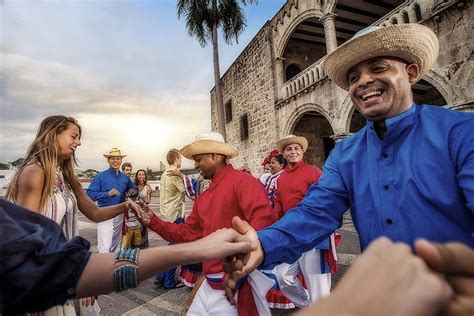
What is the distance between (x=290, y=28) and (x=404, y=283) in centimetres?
1168

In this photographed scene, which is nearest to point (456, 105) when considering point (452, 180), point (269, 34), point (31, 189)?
point (452, 180)

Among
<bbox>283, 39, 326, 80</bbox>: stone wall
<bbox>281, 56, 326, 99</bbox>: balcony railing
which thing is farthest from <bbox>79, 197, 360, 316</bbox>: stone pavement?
<bbox>283, 39, 326, 80</bbox>: stone wall

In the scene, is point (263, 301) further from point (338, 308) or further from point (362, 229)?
point (338, 308)

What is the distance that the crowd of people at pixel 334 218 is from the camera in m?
0.47

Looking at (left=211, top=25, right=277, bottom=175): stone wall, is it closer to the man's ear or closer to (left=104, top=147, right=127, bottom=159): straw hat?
(left=104, top=147, right=127, bottom=159): straw hat

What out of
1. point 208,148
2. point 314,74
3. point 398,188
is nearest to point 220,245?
point 398,188

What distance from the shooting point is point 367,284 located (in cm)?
41

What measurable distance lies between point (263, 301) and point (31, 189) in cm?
176

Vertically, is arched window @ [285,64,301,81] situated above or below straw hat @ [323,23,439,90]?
above

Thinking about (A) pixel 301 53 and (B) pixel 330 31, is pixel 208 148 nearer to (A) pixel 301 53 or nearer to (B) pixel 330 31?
(B) pixel 330 31

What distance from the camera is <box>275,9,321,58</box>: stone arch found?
931 centimetres

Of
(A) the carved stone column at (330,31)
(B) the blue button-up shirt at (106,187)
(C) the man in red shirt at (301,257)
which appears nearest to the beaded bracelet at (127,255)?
(C) the man in red shirt at (301,257)

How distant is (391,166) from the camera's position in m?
1.34

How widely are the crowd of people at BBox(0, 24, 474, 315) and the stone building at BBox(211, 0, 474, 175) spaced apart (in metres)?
5.13
